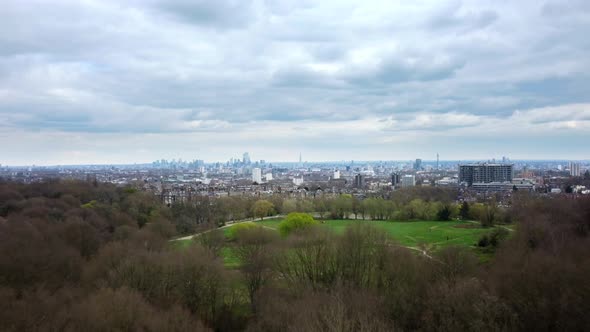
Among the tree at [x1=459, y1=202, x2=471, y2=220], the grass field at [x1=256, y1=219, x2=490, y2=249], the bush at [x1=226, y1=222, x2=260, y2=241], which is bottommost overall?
the grass field at [x1=256, y1=219, x2=490, y2=249]

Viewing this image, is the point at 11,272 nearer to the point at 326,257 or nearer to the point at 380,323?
the point at 326,257

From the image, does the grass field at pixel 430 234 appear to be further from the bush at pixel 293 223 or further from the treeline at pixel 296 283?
the treeline at pixel 296 283

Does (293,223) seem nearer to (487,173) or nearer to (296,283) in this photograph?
(296,283)

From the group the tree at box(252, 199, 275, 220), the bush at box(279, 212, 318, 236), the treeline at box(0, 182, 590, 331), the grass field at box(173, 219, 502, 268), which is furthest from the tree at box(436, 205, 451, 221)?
the treeline at box(0, 182, 590, 331)

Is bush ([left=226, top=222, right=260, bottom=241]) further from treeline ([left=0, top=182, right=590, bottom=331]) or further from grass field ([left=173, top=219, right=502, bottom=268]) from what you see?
treeline ([left=0, top=182, right=590, bottom=331])

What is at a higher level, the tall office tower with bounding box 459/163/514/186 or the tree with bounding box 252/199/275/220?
the tall office tower with bounding box 459/163/514/186

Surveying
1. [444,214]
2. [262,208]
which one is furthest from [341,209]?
[444,214]

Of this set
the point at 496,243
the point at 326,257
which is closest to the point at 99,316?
the point at 326,257
